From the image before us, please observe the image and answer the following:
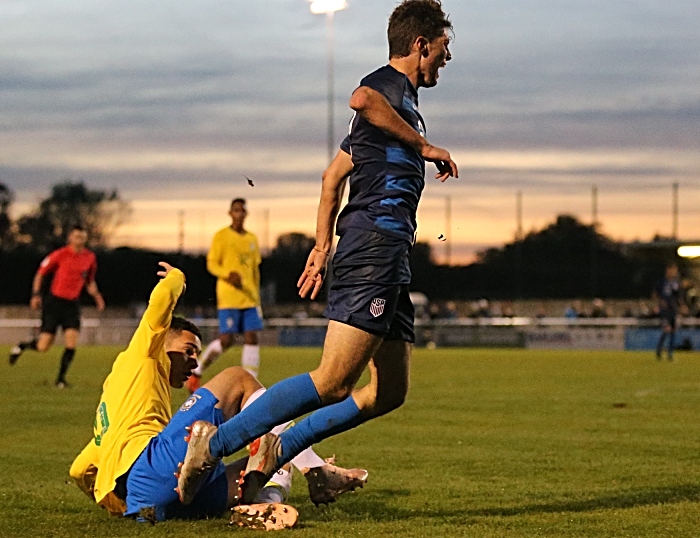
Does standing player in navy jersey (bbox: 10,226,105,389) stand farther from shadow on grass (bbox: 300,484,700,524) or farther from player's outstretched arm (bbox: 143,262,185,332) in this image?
player's outstretched arm (bbox: 143,262,185,332)

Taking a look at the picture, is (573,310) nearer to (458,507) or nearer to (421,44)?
(458,507)

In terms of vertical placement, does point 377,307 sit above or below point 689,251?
below

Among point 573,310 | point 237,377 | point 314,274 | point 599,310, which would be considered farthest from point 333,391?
point 573,310

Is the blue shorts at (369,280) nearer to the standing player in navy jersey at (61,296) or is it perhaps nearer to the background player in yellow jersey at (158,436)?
the background player in yellow jersey at (158,436)

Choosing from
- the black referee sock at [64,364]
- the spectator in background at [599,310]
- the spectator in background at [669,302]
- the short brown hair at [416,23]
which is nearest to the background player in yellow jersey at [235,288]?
the black referee sock at [64,364]

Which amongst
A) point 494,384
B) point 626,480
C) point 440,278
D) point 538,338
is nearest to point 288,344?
point 538,338

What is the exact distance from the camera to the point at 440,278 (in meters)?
50.3

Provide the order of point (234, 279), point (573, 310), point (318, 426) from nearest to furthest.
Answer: point (318, 426), point (234, 279), point (573, 310)

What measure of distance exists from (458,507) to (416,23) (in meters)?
2.49

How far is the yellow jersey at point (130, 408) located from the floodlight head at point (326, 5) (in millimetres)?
35018

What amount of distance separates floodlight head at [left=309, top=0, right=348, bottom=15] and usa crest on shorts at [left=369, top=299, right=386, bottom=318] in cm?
3554

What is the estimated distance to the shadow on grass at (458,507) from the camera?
6.01 m

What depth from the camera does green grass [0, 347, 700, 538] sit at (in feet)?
18.7

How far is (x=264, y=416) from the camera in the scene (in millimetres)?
5250
